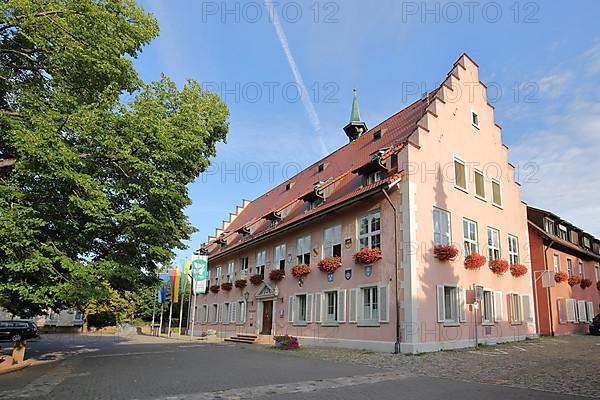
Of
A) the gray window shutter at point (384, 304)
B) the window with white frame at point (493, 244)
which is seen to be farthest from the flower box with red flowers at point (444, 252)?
the window with white frame at point (493, 244)

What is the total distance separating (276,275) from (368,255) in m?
8.13

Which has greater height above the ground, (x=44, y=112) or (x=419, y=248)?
(x=44, y=112)

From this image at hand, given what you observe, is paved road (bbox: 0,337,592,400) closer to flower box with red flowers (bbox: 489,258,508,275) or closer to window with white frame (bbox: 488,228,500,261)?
flower box with red flowers (bbox: 489,258,508,275)

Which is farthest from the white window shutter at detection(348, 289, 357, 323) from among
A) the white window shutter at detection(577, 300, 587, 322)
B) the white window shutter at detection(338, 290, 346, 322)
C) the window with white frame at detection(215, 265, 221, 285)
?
the white window shutter at detection(577, 300, 587, 322)

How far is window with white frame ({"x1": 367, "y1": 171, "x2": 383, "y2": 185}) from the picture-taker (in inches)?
766

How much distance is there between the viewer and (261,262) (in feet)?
91.8

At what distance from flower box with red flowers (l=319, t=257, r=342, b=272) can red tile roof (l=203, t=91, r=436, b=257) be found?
7.60ft

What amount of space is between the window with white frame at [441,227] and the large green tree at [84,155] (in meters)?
9.94

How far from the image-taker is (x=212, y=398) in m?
7.98

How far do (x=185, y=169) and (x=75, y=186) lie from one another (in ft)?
10.9

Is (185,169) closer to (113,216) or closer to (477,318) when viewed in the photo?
(113,216)

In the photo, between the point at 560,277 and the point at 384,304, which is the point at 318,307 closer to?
the point at 384,304

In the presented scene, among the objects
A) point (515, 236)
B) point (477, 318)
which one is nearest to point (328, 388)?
point (477, 318)

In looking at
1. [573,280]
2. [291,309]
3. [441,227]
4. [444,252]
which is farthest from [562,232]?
→ [291,309]
